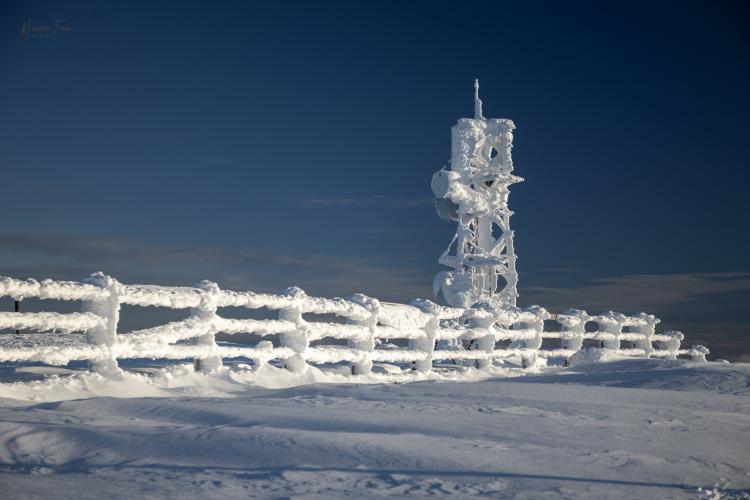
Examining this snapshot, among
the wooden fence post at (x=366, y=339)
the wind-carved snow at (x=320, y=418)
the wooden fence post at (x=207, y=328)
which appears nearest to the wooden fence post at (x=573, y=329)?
the wind-carved snow at (x=320, y=418)

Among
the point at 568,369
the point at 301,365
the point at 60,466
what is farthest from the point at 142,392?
the point at 568,369

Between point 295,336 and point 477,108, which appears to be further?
point 477,108

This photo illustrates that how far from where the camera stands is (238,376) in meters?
10.2

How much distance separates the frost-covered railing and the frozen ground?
1.99 feet

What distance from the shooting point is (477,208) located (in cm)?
2156

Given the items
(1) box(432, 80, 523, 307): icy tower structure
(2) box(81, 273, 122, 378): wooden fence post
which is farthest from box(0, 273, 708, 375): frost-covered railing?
(1) box(432, 80, 523, 307): icy tower structure

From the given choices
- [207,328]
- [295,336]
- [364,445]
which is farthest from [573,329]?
[364,445]

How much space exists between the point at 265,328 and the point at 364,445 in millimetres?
5620

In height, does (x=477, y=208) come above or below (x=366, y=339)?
above

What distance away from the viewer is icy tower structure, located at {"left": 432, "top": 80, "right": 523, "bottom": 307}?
21359mm

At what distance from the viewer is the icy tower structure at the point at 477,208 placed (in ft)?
70.1

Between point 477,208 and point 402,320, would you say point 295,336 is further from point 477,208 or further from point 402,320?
point 477,208

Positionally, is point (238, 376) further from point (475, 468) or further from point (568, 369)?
point (568, 369)

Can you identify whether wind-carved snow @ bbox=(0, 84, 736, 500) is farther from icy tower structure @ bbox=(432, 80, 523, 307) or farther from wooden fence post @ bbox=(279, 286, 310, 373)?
icy tower structure @ bbox=(432, 80, 523, 307)
